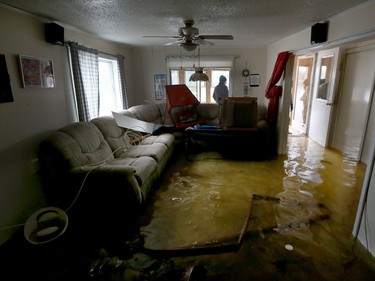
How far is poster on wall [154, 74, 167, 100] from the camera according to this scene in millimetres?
5348

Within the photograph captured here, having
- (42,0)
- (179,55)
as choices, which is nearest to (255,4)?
(42,0)

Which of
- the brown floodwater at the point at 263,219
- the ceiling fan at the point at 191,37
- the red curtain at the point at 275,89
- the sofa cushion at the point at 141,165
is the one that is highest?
the ceiling fan at the point at 191,37

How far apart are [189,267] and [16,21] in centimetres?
286

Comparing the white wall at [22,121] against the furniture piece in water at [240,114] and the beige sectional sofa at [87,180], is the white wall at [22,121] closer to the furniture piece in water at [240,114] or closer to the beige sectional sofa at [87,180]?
the beige sectional sofa at [87,180]

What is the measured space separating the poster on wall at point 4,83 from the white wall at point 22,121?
6cm

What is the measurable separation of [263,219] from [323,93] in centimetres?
355

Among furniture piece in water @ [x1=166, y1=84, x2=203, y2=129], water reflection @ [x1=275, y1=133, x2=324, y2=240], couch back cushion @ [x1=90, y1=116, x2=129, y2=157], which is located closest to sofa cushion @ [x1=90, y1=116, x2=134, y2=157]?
couch back cushion @ [x1=90, y1=116, x2=129, y2=157]

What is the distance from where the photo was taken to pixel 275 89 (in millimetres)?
4105

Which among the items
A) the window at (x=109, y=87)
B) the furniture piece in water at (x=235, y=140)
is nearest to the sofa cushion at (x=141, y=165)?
the furniture piece in water at (x=235, y=140)

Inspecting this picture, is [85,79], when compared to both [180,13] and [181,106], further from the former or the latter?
[181,106]

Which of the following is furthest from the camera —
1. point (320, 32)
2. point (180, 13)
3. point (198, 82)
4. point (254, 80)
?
point (198, 82)

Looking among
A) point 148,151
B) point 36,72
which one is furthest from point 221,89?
point 36,72

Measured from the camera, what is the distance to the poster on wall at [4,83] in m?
2.04

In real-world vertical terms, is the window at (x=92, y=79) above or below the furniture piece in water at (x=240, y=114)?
above
